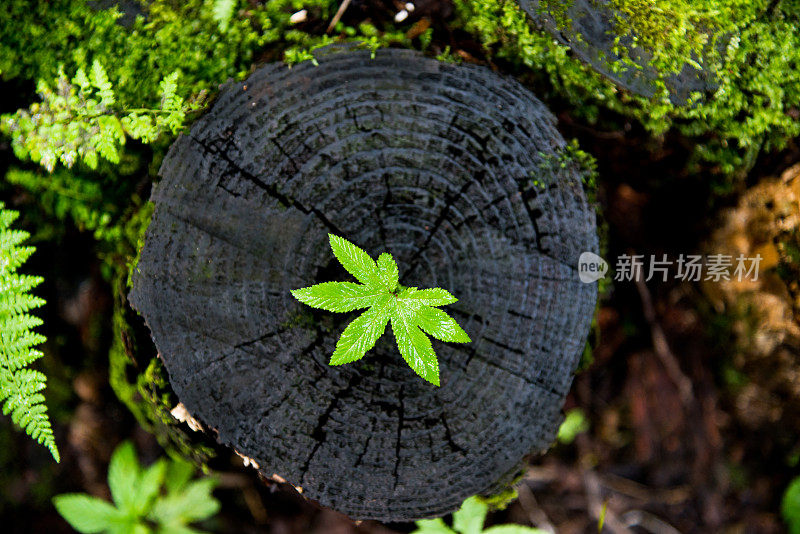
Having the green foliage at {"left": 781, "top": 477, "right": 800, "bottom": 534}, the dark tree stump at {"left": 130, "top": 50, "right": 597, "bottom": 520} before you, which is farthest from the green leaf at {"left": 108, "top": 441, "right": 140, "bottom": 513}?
the green foliage at {"left": 781, "top": 477, "right": 800, "bottom": 534}

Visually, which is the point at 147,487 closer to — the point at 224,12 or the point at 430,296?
the point at 430,296

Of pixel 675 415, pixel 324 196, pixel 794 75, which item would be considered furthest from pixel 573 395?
pixel 324 196

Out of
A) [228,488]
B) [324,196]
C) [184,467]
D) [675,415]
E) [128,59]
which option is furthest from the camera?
[675,415]

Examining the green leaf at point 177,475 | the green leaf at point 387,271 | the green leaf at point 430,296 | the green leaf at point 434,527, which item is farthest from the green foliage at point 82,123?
the green leaf at point 434,527

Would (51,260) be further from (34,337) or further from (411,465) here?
(411,465)

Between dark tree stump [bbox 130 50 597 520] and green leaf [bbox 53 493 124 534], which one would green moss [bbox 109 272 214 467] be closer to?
dark tree stump [bbox 130 50 597 520]

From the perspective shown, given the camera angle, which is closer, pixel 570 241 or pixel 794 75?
pixel 570 241

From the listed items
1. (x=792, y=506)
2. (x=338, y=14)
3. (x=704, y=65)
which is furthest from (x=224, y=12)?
(x=792, y=506)

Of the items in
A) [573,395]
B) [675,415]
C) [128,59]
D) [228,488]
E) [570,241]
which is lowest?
[675,415]
